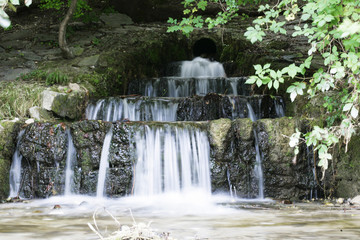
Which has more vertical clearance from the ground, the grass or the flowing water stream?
the grass

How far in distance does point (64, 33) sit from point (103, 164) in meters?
3.77

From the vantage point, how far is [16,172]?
5750mm

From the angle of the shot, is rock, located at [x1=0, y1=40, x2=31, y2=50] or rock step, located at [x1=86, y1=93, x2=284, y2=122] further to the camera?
rock, located at [x1=0, y1=40, x2=31, y2=50]

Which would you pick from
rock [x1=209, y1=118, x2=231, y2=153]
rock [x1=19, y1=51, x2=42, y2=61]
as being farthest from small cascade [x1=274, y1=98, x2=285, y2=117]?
rock [x1=19, y1=51, x2=42, y2=61]

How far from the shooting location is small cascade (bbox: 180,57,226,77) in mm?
9781

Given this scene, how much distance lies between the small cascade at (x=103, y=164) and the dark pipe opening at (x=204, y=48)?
19.3 ft

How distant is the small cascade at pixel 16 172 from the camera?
18.6 ft

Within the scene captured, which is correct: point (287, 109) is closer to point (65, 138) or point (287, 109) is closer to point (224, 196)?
point (224, 196)

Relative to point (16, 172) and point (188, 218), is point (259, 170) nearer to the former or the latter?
point (188, 218)

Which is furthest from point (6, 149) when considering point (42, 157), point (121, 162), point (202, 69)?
point (202, 69)

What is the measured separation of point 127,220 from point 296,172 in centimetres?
280

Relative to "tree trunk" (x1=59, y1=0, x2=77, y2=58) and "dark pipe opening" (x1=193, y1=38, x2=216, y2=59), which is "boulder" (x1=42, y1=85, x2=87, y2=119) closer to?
"tree trunk" (x1=59, y1=0, x2=77, y2=58)

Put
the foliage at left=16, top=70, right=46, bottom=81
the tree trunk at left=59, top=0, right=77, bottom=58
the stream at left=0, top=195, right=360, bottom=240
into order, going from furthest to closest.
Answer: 1. the tree trunk at left=59, top=0, right=77, bottom=58
2. the foliage at left=16, top=70, right=46, bottom=81
3. the stream at left=0, top=195, right=360, bottom=240

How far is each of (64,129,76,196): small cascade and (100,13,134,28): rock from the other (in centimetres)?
583
